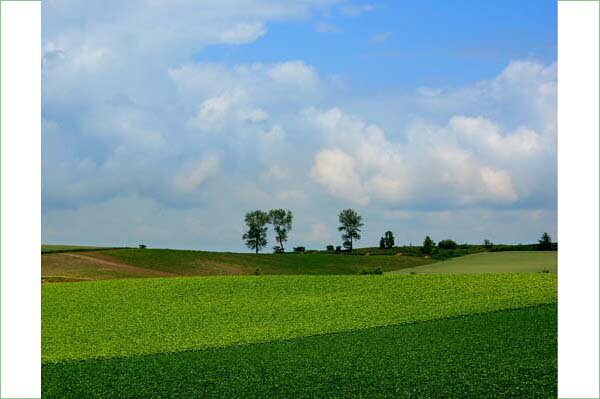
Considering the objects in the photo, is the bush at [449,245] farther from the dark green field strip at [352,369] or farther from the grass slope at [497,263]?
the dark green field strip at [352,369]

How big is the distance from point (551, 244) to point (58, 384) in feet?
99.1

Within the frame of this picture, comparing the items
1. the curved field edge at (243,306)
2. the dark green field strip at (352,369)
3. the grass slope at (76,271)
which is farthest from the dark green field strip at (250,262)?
the dark green field strip at (352,369)

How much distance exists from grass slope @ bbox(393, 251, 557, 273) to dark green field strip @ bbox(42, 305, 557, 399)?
16516mm

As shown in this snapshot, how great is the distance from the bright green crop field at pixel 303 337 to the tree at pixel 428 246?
7623 mm

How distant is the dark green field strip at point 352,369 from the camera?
11008 millimetres

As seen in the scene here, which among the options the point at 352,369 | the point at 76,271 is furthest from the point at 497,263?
the point at 352,369

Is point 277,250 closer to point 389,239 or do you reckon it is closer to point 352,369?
point 389,239

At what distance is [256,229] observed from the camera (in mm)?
47688

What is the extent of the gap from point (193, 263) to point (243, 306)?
15950 millimetres

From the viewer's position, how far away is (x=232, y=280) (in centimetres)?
3000

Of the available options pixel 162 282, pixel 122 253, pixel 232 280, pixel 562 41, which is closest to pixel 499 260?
pixel 232 280

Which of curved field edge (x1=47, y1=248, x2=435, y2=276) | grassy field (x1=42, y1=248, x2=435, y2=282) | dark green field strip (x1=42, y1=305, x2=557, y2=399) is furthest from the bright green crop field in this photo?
curved field edge (x1=47, y1=248, x2=435, y2=276)

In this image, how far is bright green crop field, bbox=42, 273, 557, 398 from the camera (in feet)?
38.3

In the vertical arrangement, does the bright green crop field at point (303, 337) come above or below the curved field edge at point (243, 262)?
below
